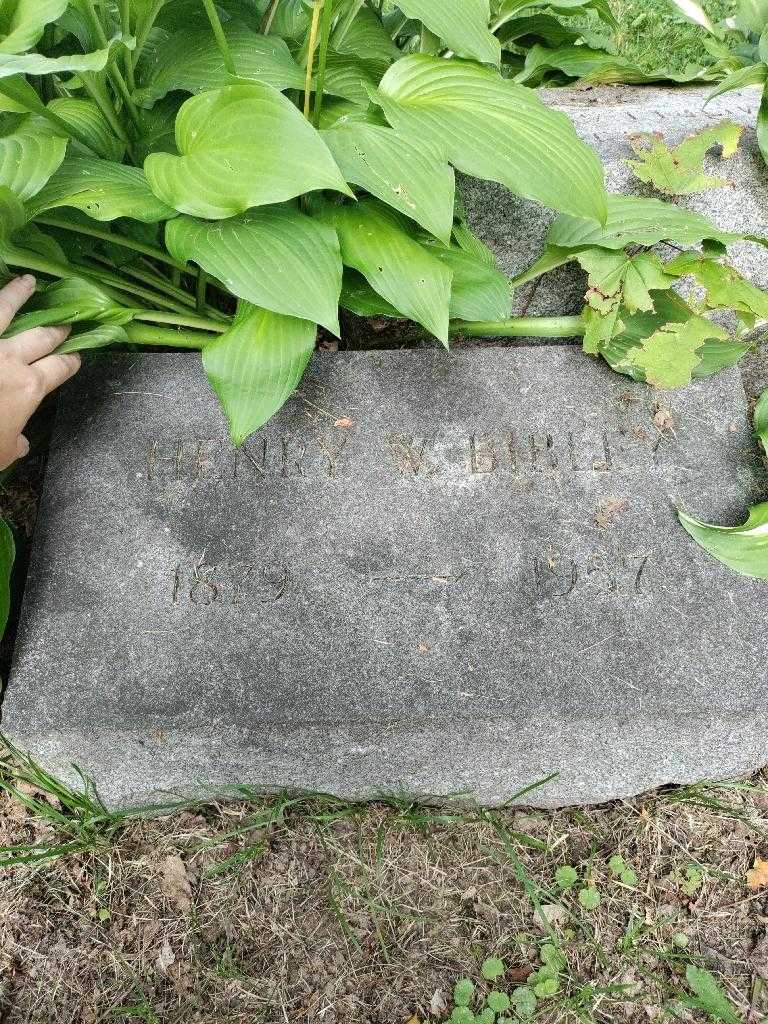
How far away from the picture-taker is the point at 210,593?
152 centimetres

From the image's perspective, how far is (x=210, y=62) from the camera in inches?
67.1

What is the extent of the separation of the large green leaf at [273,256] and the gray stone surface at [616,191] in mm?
746

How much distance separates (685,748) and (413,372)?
980 mm

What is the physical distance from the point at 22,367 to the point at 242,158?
1.96 feet

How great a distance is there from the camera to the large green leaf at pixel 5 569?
155 centimetres

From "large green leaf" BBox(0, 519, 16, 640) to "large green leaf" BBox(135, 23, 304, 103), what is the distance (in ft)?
3.35

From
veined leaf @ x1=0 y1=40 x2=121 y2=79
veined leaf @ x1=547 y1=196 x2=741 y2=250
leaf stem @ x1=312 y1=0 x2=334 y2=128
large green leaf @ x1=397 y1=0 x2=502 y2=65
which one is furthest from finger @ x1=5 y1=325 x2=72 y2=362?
veined leaf @ x1=547 y1=196 x2=741 y2=250

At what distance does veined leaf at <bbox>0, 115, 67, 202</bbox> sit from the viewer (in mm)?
1449

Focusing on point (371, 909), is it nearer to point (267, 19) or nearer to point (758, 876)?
point (758, 876)

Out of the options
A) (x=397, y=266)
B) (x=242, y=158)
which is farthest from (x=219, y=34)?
(x=397, y=266)

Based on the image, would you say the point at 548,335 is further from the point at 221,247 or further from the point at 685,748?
the point at 685,748

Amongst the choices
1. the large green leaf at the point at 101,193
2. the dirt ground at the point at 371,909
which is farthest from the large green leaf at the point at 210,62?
the dirt ground at the point at 371,909

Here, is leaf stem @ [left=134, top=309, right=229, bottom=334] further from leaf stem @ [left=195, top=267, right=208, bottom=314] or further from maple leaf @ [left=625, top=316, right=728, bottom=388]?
maple leaf @ [left=625, top=316, right=728, bottom=388]

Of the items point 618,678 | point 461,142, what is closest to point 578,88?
point 461,142
